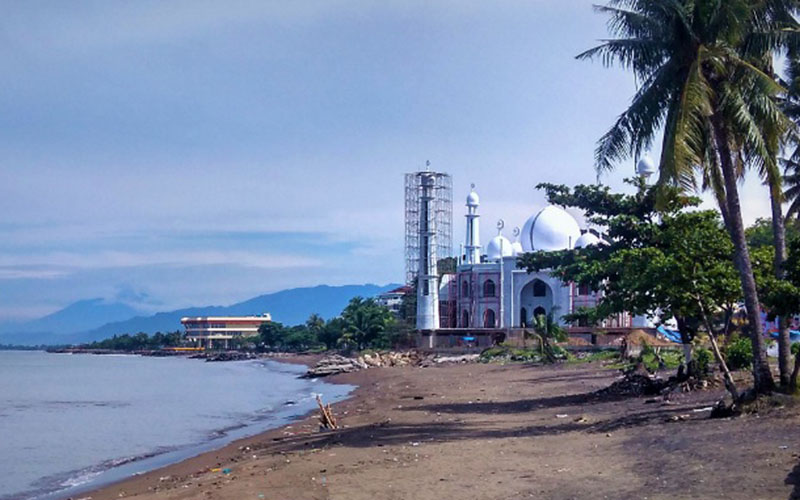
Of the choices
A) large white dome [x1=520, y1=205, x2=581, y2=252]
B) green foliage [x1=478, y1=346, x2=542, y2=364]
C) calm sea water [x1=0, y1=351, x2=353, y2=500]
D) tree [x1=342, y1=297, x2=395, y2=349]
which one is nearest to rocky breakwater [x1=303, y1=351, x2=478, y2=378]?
green foliage [x1=478, y1=346, x2=542, y2=364]

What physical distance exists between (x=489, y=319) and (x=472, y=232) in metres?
12.6

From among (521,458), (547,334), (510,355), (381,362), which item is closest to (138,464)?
(521,458)

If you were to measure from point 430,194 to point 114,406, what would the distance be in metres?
42.4

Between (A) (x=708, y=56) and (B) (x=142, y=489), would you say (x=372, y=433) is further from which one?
(A) (x=708, y=56)

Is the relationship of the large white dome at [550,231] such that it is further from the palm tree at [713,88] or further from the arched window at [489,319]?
the palm tree at [713,88]

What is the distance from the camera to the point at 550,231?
68688 millimetres

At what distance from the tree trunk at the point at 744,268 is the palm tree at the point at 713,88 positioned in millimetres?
19

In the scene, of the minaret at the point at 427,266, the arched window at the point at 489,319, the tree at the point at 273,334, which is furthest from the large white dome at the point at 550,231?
the tree at the point at 273,334

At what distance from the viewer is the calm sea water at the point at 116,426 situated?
2000cm

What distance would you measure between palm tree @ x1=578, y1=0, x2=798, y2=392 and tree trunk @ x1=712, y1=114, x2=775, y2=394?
19mm

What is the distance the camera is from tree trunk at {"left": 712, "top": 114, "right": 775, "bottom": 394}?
15.1 meters

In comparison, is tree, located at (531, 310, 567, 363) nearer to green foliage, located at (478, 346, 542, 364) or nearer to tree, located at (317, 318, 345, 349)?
green foliage, located at (478, 346, 542, 364)

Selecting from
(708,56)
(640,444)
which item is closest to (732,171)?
(708,56)

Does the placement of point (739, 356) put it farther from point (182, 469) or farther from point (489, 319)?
point (489, 319)
